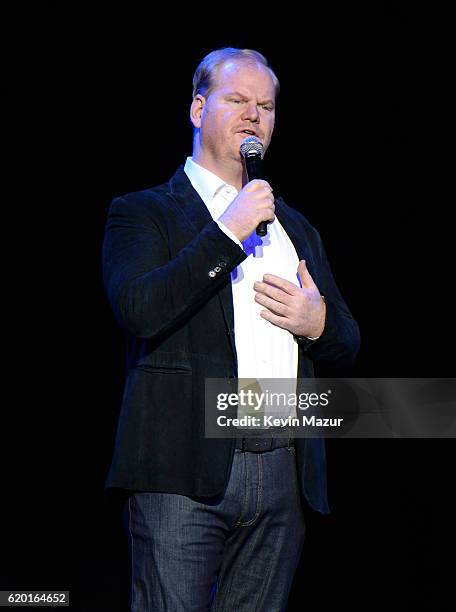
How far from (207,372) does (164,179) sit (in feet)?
5.74

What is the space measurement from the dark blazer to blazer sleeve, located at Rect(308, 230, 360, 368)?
19cm

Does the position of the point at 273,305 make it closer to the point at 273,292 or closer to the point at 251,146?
the point at 273,292

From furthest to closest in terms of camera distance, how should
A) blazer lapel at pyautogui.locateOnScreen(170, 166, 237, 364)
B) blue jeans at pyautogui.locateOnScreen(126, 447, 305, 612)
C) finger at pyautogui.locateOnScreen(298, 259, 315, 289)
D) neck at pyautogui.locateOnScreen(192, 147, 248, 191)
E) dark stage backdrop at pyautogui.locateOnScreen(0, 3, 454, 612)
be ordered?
1. dark stage backdrop at pyautogui.locateOnScreen(0, 3, 454, 612)
2. neck at pyautogui.locateOnScreen(192, 147, 248, 191)
3. finger at pyautogui.locateOnScreen(298, 259, 315, 289)
4. blazer lapel at pyautogui.locateOnScreen(170, 166, 237, 364)
5. blue jeans at pyautogui.locateOnScreen(126, 447, 305, 612)

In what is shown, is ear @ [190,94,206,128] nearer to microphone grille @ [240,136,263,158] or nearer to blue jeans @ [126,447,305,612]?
microphone grille @ [240,136,263,158]

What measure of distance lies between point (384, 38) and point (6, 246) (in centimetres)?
172

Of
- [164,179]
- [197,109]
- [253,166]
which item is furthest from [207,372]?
[164,179]

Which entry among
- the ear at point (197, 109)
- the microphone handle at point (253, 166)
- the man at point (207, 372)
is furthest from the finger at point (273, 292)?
the ear at point (197, 109)

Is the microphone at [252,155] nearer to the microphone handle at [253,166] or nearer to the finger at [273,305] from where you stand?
the microphone handle at [253,166]

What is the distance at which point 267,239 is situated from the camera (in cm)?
159

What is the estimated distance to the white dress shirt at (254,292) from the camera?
4.65ft

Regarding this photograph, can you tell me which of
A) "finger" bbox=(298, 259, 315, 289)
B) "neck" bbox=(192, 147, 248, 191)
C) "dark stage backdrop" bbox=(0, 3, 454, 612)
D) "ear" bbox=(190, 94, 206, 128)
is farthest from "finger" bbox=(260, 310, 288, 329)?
"dark stage backdrop" bbox=(0, 3, 454, 612)

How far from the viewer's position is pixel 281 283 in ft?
4.74

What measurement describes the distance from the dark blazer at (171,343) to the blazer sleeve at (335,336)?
0.64 feet

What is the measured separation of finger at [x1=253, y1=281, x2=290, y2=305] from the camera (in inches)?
56.4
